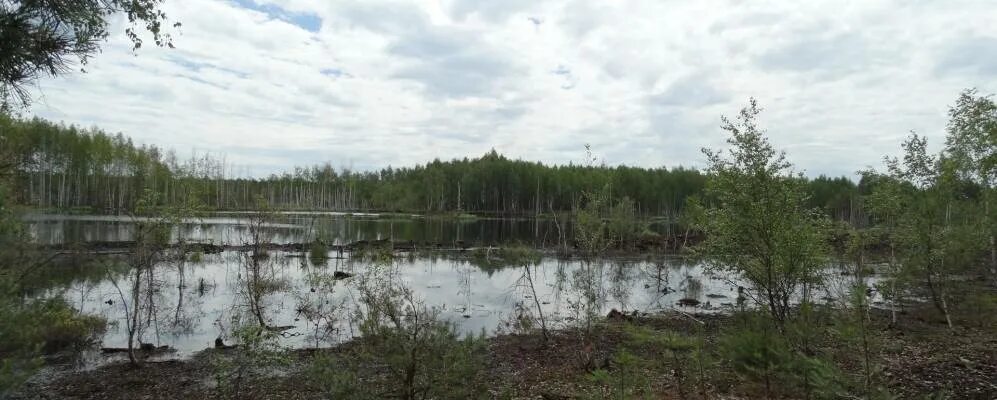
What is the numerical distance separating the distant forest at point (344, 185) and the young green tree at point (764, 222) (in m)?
57.8

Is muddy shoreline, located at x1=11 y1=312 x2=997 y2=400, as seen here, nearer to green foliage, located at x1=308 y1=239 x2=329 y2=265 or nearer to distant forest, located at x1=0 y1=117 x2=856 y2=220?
green foliage, located at x1=308 y1=239 x2=329 y2=265

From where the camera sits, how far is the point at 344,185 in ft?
437

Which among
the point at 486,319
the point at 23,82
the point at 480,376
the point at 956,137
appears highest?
the point at 956,137

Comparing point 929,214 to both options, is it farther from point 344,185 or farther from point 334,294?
point 344,185

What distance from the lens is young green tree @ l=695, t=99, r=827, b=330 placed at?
10.4 meters

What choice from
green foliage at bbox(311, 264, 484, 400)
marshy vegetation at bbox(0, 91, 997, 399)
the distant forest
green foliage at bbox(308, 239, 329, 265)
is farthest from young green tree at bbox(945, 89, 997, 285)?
the distant forest

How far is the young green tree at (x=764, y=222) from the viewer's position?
10.4 meters

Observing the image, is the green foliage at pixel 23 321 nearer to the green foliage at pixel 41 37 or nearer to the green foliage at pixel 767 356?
the green foliage at pixel 41 37

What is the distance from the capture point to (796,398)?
8.83m

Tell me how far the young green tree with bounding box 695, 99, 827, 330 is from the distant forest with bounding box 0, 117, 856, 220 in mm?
57761

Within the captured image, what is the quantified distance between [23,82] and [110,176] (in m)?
104

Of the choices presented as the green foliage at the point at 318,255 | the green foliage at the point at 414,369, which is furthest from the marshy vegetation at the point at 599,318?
the green foliage at the point at 318,255

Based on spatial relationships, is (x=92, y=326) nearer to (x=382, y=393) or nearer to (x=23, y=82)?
(x=23, y=82)

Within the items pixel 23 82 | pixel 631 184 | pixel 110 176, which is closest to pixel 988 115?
pixel 23 82
